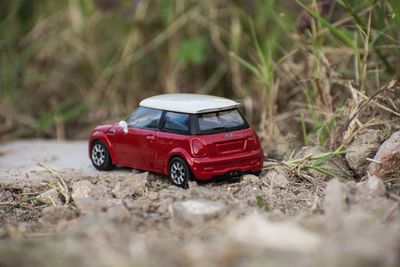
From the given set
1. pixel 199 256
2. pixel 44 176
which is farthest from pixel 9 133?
pixel 199 256

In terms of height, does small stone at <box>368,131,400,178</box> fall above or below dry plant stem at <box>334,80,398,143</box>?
below

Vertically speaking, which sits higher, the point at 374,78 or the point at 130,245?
the point at 374,78

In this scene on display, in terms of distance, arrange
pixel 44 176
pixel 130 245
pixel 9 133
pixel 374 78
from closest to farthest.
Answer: pixel 130 245
pixel 44 176
pixel 374 78
pixel 9 133

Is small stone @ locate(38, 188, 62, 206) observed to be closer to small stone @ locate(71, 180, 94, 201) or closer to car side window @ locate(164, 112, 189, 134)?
small stone @ locate(71, 180, 94, 201)

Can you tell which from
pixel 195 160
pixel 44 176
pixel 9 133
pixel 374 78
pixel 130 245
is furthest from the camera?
pixel 9 133

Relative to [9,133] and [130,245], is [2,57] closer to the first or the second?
[9,133]

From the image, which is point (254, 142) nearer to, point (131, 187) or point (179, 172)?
point (179, 172)

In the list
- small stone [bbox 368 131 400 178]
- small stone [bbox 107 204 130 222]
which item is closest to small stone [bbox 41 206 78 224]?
small stone [bbox 107 204 130 222]
